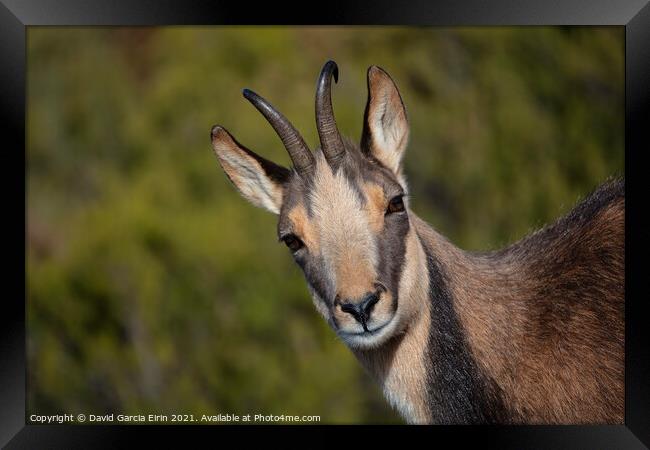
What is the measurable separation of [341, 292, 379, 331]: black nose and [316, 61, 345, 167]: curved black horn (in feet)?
3.59

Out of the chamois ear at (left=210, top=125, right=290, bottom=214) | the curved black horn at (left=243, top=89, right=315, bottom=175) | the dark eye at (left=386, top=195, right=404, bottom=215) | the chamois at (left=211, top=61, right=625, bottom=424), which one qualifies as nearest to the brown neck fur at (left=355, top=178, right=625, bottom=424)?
the chamois at (left=211, top=61, right=625, bottom=424)

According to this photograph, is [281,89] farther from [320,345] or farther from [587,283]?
[587,283]

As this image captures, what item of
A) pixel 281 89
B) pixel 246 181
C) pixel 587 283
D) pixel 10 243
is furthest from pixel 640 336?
pixel 281 89

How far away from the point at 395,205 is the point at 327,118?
28.1 inches

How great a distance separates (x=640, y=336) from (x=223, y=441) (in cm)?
290

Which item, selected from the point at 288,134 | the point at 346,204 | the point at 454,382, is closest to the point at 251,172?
the point at 288,134

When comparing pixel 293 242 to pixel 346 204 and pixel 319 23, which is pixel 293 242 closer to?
pixel 346 204

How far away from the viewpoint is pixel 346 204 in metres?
6.69

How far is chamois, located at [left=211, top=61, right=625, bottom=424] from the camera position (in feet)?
21.6

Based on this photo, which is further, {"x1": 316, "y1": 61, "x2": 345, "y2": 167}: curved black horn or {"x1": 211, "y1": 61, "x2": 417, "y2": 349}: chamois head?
{"x1": 316, "y1": 61, "x2": 345, "y2": 167}: curved black horn

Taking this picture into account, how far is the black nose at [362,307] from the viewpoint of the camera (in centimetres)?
619

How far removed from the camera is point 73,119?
98.4ft

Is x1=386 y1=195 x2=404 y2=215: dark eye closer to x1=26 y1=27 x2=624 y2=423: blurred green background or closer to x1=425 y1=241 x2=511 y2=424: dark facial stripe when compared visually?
x1=425 y1=241 x2=511 y2=424: dark facial stripe

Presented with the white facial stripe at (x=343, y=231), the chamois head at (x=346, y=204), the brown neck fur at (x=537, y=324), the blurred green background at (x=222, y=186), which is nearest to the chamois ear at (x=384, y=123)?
the chamois head at (x=346, y=204)
